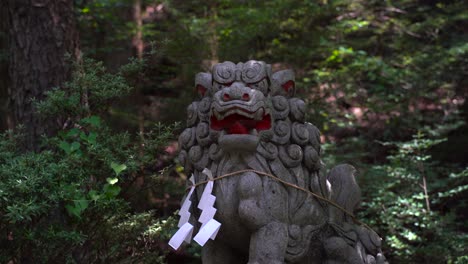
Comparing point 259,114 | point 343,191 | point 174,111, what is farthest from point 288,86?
point 174,111

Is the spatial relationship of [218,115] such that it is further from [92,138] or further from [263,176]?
[92,138]

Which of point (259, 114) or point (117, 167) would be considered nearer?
point (259, 114)

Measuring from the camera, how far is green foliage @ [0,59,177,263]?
125 inches

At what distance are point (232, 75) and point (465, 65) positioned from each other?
17.5ft

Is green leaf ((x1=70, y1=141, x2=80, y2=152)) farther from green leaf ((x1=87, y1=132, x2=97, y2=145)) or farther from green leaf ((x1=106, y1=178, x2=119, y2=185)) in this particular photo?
green leaf ((x1=106, y1=178, x2=119, y2=185))

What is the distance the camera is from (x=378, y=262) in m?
3.02

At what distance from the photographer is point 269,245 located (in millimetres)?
2668

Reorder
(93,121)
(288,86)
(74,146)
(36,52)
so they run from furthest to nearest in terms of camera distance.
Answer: (36,52) → (93,121) → (74,146) → (288,86)

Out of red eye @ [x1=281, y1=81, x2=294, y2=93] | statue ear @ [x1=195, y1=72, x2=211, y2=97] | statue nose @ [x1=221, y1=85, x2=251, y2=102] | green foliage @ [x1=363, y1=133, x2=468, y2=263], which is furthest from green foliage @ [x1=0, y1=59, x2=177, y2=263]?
green foliage @ [x1=363, y1=133, x2=468, y2=263]

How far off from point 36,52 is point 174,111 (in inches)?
86.5

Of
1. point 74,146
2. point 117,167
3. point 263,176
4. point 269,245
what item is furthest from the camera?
point 74,146

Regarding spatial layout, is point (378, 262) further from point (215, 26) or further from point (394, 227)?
point (215, 26)

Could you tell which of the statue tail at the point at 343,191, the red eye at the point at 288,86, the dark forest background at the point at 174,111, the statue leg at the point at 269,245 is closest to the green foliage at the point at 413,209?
the dark forest background at the point at 174,111

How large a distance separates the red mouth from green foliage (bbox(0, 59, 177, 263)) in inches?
31.9
